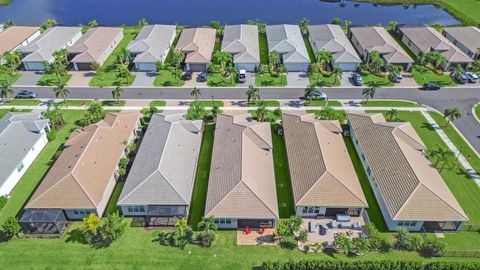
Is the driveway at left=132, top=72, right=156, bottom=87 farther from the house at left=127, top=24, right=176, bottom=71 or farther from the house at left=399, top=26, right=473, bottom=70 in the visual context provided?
the house at left=399, top=26, right=473, bottom=70

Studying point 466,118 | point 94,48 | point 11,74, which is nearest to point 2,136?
point 11,74

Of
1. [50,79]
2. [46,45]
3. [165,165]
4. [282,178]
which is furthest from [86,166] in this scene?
[46,45]

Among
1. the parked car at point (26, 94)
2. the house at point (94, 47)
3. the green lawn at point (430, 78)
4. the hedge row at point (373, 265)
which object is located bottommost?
the hedge row at point (373, 265)

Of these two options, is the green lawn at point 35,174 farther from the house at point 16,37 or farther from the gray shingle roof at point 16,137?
the house at point 16,37

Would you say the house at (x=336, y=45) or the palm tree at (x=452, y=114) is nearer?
the palm tree at (x=452, y=114)

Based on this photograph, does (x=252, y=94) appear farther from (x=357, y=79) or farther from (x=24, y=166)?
(x=24, y=166)

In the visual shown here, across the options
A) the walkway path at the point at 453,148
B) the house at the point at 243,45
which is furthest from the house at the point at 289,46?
the walkway path at the point at 453,148
